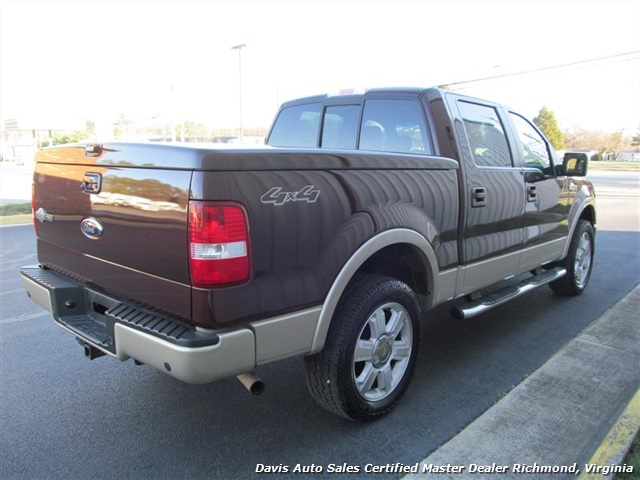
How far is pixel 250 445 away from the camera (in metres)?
2.77

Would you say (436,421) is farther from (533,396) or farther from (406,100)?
(406,100)

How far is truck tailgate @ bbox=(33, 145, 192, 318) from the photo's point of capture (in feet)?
7.39

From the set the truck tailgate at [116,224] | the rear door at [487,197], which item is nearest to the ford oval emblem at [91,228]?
the truck tailgate at [116,224]

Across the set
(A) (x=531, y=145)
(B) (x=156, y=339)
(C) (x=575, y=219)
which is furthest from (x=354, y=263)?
(C) (x=575, y=219)

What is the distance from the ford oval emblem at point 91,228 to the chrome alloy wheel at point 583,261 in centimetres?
481

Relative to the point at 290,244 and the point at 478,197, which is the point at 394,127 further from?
the point at 290,244

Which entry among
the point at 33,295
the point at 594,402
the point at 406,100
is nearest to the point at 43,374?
the point at 33,295

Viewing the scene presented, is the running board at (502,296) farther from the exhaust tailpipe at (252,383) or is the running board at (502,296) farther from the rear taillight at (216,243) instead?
the rear taillight at (216,243)

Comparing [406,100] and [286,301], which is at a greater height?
[406,100]

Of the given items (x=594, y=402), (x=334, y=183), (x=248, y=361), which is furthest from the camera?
(x=594, y=402)

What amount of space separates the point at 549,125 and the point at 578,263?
55153 millimetres

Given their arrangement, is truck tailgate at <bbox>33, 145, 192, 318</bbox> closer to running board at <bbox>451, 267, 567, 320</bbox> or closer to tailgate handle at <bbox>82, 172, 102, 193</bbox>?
tailgate handle at <bbox>82, 172, 102, 193</bbox>

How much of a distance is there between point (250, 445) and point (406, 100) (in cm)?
256

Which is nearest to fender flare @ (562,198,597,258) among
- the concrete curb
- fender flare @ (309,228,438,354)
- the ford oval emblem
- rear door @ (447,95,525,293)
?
rear door @ (447,95,525,293)
